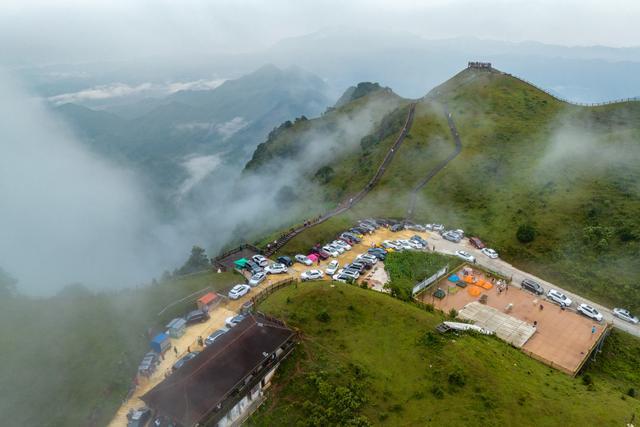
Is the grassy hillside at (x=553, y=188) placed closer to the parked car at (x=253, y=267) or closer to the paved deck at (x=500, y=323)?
the paved deck at (x=500, y=323)

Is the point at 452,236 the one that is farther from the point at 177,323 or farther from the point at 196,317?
the point at 177,323

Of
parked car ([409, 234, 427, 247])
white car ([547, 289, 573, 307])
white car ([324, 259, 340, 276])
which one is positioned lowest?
parked car ([409, 234, 427, 247])

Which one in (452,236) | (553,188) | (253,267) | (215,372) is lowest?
(452,236)

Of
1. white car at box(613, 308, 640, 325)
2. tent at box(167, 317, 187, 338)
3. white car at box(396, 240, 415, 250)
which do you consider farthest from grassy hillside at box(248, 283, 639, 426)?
white car at box(396, 240, 415, 250)

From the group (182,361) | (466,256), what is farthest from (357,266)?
(182,361)

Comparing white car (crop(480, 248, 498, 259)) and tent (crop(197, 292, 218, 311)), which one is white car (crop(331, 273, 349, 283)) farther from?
white car (crop(480, 248, 498, 259))

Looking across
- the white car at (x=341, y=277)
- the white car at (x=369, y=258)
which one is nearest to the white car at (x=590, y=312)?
the white car at (x=369, y=258)
